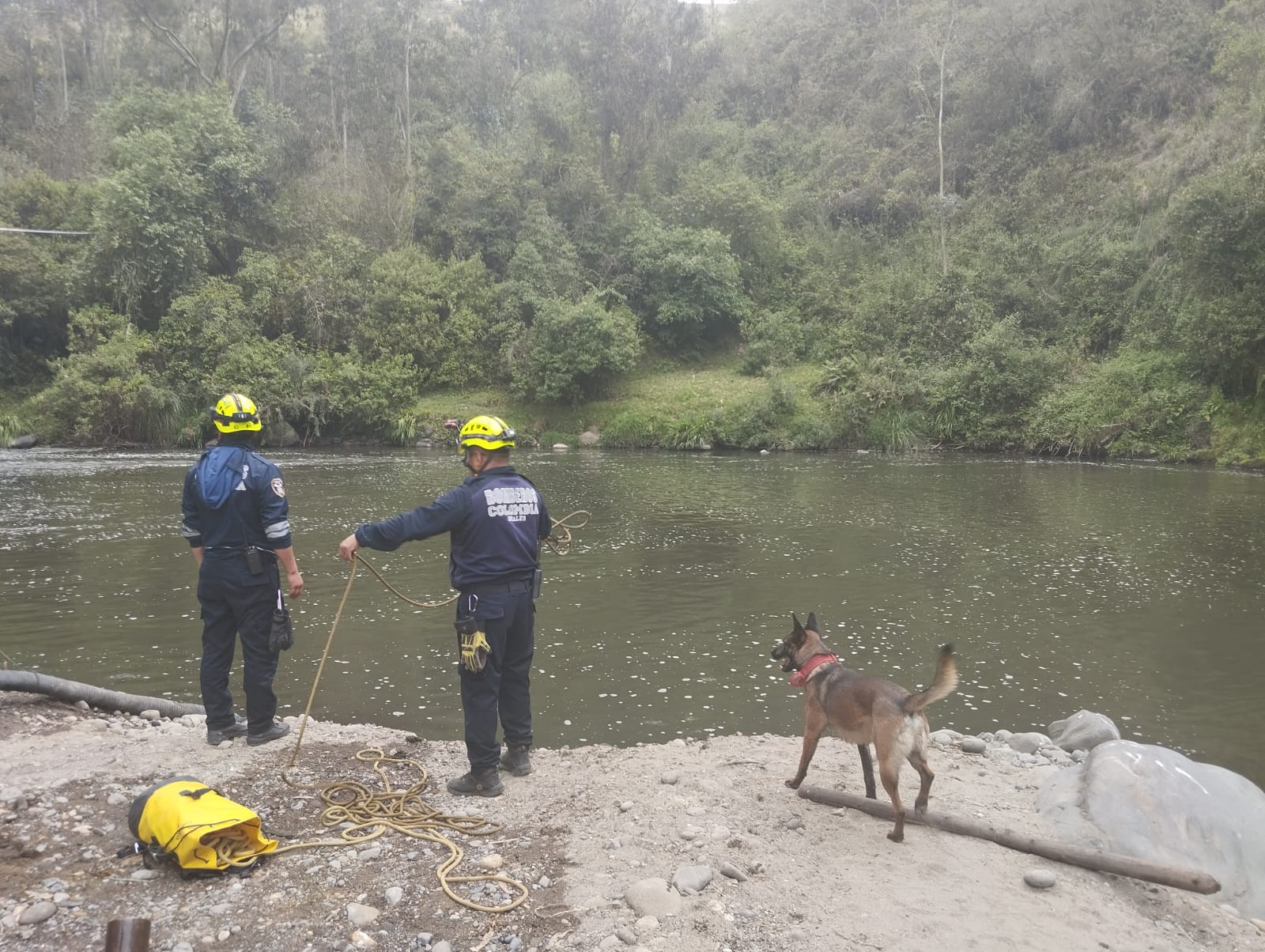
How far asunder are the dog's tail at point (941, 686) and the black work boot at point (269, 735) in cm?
424

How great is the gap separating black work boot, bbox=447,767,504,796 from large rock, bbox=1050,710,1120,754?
423 centimetres

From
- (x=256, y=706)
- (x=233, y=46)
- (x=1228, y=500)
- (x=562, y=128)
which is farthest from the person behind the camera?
(x=233, y=46)

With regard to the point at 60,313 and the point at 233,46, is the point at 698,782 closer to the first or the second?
the point at 60,313

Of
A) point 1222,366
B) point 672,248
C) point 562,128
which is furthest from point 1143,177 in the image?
point 562,128

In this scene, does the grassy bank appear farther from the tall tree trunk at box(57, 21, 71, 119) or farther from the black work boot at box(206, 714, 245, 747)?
the tall tree trunk at box(57, 21, 71, 119)

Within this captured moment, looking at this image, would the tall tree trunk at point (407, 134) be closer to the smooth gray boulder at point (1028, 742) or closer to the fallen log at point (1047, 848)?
the smooth gray boulder at point (1028, 742)

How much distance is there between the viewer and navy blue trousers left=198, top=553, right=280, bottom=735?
5.89 metres

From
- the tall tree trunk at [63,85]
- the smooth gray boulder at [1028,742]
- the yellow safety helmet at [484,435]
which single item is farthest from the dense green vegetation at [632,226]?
the yellow safety helmet at [484,435]

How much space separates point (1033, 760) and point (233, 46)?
2206 inches

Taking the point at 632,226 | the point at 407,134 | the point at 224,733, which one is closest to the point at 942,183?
the point at 632,226

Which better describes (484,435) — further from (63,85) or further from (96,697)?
(63,85)

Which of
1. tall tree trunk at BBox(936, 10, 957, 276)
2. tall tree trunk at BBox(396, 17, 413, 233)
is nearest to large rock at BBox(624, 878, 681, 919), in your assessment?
tall tree trunk at BBox(936, 10, 957, 276)

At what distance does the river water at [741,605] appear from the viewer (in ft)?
25.3

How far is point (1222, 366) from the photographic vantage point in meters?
25.8
